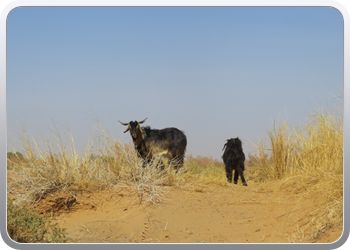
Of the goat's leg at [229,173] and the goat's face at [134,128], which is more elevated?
the goat's face at [134,128]

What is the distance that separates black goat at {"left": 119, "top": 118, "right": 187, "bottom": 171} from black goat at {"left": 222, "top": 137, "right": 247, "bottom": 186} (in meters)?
1.33

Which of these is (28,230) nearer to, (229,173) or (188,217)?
(188,217)

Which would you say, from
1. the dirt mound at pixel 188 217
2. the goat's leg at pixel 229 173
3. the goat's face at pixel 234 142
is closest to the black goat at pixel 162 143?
the goat's leg at pixel 229 173

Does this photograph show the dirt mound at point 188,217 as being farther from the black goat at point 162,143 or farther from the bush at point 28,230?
the black goat at point 162,143

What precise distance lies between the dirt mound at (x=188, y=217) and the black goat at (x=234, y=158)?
223 cm

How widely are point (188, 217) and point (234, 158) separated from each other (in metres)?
4.52

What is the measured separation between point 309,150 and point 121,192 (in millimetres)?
4744

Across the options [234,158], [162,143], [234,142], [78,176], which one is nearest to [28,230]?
[78,176]

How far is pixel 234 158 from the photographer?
42.9 feet

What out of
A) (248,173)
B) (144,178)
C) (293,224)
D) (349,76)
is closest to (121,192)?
(144,178)

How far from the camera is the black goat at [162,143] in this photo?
527 inches

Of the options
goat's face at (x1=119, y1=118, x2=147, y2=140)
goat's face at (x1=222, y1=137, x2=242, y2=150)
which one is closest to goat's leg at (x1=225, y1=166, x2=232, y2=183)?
goat's face at (x1=222, y1=137, x2=242, y2=150)

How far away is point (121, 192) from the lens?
9930 mm
